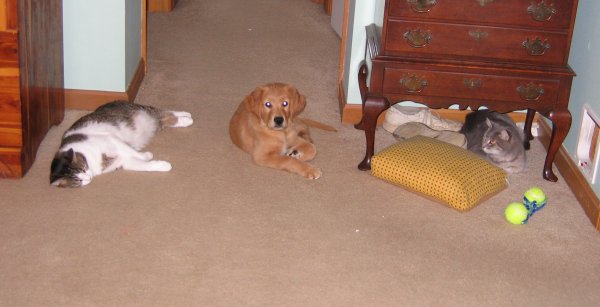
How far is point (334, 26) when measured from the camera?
21.5 ft

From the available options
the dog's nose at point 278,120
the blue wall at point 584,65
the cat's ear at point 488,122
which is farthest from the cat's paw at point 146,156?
the blue wall at point 584,65

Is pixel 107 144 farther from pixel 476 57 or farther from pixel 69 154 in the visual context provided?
pixel 476 57

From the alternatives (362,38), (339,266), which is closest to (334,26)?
(362,38)

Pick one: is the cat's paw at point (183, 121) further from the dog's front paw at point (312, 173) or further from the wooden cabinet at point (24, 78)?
the dog's front paw at point (312, 173)

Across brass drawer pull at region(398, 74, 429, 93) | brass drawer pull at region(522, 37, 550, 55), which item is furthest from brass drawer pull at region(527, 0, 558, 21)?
brass drawer pull at region(398, 74, 429, 93)

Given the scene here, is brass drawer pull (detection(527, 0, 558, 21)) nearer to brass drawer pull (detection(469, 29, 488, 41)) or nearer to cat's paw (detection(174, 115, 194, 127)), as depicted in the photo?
brass drawer pull (detection(469, 29, 488, 41))

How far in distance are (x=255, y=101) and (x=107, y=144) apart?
75 cm

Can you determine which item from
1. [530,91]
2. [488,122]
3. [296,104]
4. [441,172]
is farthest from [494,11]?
[296,104]

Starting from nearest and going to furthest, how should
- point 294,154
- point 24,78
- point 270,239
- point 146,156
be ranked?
point 270,239, point 24,78, point 146,156, point 294,154

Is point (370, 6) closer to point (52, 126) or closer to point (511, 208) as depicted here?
point (511, 208)

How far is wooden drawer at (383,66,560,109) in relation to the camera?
12.9 ft

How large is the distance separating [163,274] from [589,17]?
97.2 inches

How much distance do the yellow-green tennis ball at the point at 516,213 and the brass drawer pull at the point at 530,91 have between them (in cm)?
59

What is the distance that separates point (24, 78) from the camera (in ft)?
12.4
